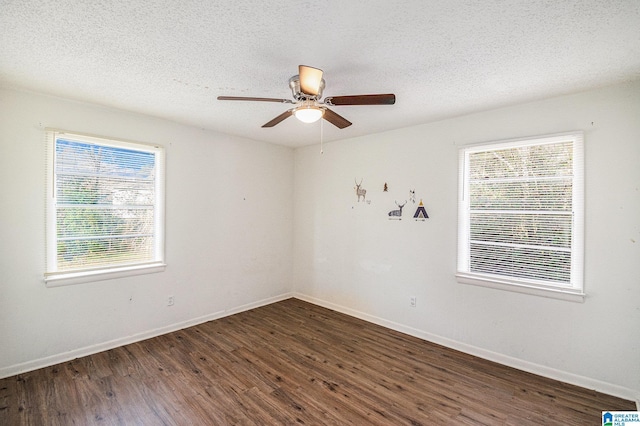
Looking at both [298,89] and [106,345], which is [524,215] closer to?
[298,89]

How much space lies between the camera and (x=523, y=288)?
109 inches

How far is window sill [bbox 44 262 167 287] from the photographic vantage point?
2.77 meters

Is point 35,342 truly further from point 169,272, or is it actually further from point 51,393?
point 169,272

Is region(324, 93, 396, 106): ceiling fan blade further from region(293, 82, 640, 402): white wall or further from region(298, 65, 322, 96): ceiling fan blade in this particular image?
region(293, 82, 640, 402): white wall

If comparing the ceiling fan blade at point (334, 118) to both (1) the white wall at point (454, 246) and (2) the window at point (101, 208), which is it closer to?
(1) the white wall at point (454, 246)

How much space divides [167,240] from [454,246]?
3397 millimetres

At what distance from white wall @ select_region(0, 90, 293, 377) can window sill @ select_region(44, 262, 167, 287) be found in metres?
0.06

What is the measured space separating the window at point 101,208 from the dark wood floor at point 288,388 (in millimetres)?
927

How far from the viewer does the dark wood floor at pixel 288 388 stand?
2109 mm

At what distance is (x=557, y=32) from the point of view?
168 centimetres

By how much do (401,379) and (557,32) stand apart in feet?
9.16

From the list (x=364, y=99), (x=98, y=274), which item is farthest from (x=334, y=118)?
(x=98, y=274)

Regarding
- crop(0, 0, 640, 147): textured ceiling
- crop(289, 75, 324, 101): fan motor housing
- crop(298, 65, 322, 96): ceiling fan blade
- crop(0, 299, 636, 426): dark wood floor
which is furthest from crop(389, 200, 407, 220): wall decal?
crop(298, 65, 322, 96): ceiling fan blade

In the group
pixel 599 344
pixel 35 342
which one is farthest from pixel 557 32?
pixel 35 342
